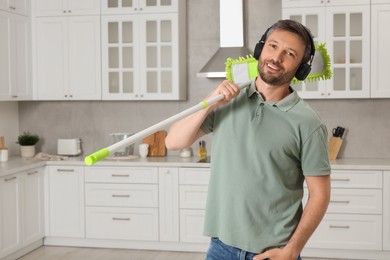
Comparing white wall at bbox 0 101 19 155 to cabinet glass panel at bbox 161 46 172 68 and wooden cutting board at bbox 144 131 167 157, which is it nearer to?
wooden cutting board at bbox 144 131 167 157

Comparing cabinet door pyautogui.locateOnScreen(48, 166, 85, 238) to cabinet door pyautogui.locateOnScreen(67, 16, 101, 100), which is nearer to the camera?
cabinet door pyautogui.locateOnScreen(48, 166, 85, 238)

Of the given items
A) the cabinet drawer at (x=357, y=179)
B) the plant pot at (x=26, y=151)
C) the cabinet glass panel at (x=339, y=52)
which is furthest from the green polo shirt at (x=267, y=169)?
the plant pot at (x=26, y=151)

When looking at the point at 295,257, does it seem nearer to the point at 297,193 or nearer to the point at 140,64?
the point at 297,193

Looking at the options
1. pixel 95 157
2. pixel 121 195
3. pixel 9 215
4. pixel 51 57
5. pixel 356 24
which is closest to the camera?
pixel 95 157

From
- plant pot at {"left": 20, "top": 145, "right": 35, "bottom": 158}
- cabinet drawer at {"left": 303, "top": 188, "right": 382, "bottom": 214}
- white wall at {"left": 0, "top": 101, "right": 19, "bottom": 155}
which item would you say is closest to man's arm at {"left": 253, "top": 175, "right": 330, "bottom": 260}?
cabinet drawer at {"left": 303, "top": 188, "right": 382, "bottom": 214}

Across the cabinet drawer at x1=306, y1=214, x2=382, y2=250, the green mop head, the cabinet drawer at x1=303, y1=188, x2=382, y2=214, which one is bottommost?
the cabinet drawer at x1=306, y1=214, x2=382, y2=250

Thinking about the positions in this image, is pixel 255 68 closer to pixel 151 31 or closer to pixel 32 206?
pixel 151 31

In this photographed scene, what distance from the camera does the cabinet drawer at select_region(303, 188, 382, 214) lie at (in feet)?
14.8

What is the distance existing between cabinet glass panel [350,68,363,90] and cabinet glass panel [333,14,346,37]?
0.31m

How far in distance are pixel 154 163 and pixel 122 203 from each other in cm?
45

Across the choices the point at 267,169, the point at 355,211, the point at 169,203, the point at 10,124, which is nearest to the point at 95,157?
the point at 267,169

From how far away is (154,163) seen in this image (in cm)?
479

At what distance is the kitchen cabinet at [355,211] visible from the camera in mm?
4516

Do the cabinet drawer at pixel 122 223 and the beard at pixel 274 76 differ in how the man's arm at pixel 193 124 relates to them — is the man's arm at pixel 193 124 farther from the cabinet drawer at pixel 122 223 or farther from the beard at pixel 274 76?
the cabinet drawer at pixel 122 223
